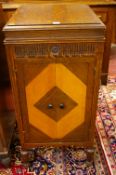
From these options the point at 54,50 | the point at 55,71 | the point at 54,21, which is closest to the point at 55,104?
the point at 55,71

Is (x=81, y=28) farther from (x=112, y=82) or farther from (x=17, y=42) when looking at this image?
(x=112, y=82)

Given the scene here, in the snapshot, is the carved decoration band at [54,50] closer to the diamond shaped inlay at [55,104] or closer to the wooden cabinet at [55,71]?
the wooden cabinet at [55,71]

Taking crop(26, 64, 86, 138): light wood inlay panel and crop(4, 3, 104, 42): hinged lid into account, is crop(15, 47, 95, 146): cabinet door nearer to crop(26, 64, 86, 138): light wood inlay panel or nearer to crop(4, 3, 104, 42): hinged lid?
crop(26, 64, 86, 138): light wood inlay panel

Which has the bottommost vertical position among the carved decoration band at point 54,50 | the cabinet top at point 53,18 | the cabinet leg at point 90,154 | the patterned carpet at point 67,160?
the patterned carpet at point 67,160

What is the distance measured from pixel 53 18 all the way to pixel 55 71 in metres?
0.26

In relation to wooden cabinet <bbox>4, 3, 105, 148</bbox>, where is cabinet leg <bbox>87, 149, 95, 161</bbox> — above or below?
below

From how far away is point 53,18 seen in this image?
970 mm

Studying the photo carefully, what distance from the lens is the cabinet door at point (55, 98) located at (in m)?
0.93

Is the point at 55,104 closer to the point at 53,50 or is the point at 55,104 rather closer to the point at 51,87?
the point at 51,87

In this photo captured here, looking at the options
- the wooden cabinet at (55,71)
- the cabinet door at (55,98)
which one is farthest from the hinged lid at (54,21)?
the cabinet door at (55,98)

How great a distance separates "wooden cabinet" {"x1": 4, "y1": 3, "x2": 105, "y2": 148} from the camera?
0.86 m

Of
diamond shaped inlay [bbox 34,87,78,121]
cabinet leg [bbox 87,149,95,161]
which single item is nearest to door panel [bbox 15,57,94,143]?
diamond shaped inlay [bbox 34,87,78,121]

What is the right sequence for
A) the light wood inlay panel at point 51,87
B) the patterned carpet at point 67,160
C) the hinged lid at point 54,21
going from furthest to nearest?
the patterned carpet at point 67,160 < the light wood inlay panel at point 51,87 < the hinged lid at point 54,21

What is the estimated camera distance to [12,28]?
2.76 ft
